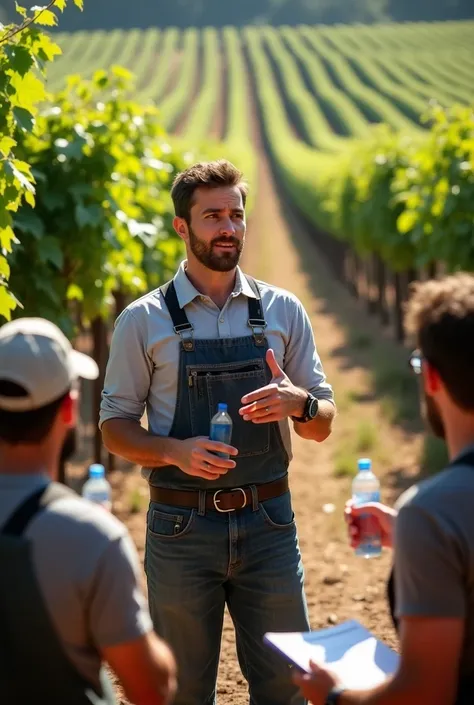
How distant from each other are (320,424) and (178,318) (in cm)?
64

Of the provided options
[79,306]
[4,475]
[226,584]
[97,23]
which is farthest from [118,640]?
[97,23]

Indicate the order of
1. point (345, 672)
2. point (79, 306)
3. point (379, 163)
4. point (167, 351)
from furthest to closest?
point (379, 163)
point (79, 306)
point (167, 351)
point (345, 672)

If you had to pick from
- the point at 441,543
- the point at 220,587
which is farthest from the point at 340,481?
the point at 441,543

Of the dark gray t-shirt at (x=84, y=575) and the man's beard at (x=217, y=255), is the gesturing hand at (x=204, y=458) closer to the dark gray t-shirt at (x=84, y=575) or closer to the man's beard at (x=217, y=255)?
the man's beard at (x=217, y=255)

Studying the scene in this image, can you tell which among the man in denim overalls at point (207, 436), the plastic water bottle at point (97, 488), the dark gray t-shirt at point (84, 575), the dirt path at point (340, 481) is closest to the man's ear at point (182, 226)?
the man in denim overalls at point (207, 436)

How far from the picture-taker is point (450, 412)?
8.10 feet

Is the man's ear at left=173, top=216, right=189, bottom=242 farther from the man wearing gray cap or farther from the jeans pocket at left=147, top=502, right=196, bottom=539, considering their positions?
the man wearing gray cap

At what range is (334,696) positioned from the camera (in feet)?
8.63

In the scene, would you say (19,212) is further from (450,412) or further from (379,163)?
(379,163)

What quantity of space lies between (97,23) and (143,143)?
151 metres

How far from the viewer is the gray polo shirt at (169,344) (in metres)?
3.82

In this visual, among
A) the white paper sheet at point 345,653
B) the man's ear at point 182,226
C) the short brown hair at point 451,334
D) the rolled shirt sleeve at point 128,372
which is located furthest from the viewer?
the man's ear at point 182,226

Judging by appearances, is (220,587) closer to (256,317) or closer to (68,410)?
(256,317)

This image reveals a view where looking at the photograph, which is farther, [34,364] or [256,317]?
[256,317]
